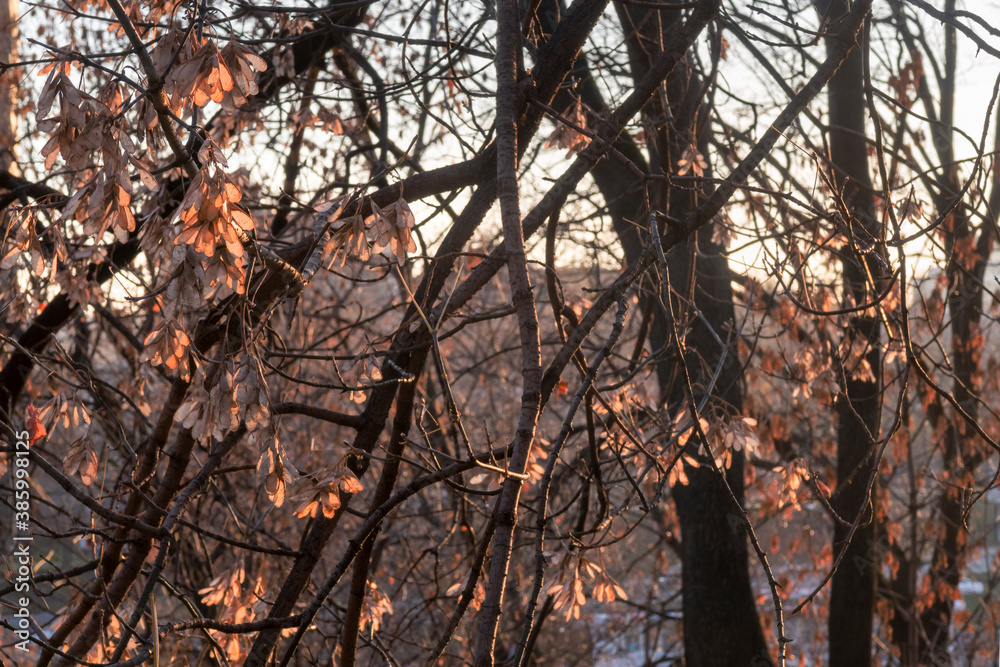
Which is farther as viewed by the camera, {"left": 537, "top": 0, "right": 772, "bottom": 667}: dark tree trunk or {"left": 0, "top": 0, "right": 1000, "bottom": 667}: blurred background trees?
{"left": 537, "top": 0, "right": 772, "bottom": 667}: dark tree trunk

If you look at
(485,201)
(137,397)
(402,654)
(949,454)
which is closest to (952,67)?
(949,454)

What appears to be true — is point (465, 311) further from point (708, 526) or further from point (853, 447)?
point (853, 447)

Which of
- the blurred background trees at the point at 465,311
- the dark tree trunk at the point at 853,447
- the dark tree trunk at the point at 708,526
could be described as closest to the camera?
the blurred background trees at the point at 465,311

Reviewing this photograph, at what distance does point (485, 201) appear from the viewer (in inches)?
87.6

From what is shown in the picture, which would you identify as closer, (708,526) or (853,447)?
(708,526)

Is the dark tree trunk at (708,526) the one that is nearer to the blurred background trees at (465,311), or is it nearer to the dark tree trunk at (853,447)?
the blurred background trees at (465,311)

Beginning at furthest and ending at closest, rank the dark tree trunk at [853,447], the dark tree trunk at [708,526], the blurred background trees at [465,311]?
the dark tree trunk at [853,447] → the dark tree trunk at [708,526] → the blurred background trees at [465,311]

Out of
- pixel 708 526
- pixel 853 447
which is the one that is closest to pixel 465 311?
pixel 708 526

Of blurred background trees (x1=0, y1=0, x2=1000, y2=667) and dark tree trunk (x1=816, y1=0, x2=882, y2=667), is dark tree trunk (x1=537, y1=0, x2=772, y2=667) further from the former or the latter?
dark tree trunk (x1=816, y1=0, x2=882, y2=667)

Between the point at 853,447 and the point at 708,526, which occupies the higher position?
the point at 853,447

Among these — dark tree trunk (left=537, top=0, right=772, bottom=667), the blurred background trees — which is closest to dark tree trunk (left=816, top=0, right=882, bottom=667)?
the blurred background trees

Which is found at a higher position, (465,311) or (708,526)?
(465,311)

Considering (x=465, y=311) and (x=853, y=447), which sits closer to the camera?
(x=465, y=311)

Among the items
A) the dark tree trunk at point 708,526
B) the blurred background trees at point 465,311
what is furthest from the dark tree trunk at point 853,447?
the dark tree trunk at point 708,526
